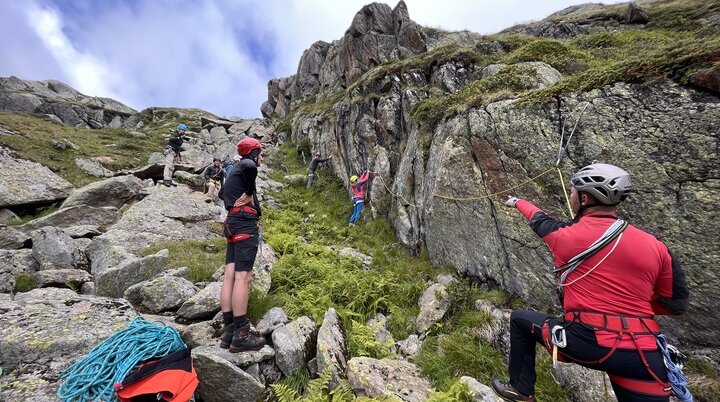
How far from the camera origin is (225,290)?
20.4 ft

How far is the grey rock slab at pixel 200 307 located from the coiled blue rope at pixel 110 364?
7.82 ft

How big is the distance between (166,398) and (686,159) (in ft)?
30.4

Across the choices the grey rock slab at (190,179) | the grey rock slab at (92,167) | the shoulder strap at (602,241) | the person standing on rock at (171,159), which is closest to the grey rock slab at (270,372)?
the shoulder strap at (602,241)

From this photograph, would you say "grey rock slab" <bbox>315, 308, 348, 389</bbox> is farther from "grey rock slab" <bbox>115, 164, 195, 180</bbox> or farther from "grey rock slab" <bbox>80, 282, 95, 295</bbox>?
"grey rock slab" <bbox>115, 164, 195, 180</bbox>

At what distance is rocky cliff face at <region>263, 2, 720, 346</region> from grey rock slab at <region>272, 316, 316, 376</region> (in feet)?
16.8

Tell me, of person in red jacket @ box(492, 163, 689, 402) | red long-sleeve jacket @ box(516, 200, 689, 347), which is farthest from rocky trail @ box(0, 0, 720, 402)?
red long-sleeve jacket @ box(516, 200, 689, 347)

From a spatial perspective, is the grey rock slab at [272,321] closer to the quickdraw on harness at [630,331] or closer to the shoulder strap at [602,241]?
the quickdraw on harness at [630,331]

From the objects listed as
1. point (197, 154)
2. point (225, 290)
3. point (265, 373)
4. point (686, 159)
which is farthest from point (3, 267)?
point (197, 154)

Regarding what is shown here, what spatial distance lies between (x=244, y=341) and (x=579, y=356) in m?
5.32

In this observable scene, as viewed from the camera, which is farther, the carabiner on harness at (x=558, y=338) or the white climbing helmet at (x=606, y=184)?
the white climbing helmet at (x=606, y=184)

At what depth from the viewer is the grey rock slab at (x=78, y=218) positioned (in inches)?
510

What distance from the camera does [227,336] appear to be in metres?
6.04

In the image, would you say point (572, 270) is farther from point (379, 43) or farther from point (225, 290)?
point (379, 43)

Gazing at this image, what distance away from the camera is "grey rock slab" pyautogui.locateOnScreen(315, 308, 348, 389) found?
596 cm
